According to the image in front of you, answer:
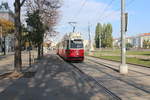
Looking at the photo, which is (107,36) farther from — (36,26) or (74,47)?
(74,47)

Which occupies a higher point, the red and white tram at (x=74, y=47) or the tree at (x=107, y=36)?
the tree at (x=107, y=36)

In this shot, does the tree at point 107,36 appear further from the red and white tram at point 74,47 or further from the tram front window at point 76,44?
the tram front window at point 76,44

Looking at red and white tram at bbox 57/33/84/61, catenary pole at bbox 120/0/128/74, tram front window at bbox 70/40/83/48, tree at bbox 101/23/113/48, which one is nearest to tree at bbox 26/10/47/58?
red and white tram at bbox 57/33/84/61

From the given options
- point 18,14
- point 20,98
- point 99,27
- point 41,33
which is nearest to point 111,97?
point 20,98

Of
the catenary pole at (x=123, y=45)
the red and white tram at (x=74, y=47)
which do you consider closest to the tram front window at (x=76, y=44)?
the red and white tram at (x=74, y=47)

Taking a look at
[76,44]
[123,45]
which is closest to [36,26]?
[76,44]

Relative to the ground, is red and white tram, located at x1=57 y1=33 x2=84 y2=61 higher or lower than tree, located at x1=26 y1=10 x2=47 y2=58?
lower

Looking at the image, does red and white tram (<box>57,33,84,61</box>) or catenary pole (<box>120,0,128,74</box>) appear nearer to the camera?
catenary pole (<box>120,0,128,74</box>)

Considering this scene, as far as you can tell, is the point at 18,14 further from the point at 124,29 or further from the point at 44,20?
the point at 44,20

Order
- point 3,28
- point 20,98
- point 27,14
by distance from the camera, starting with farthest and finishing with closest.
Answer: point 3,28 < point 27,14 < point 20,98

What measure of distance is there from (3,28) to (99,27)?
2472 inches

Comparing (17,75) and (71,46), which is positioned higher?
(71,46)

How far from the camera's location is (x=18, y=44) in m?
16.1

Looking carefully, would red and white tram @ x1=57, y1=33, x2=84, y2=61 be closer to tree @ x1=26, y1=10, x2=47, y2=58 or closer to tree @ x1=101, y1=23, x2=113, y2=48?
tree @ x1=26, y1=10, x2=47, y2=58
